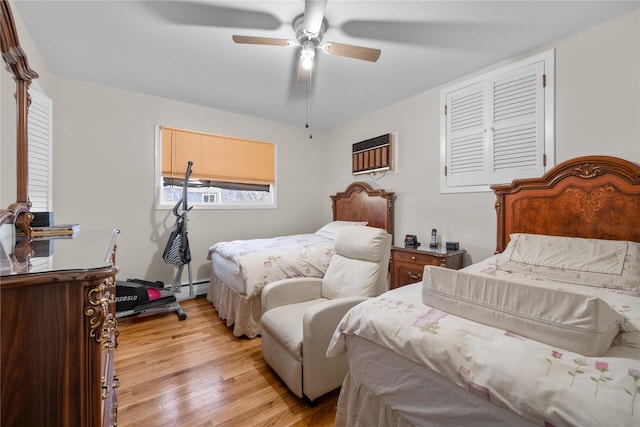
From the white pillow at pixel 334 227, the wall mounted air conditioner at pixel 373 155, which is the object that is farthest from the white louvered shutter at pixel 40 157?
the wall mounted air conditioner at pixel 373 155

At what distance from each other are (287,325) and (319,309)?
12.9 inches

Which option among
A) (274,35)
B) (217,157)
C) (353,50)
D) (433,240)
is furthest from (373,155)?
(217,157)

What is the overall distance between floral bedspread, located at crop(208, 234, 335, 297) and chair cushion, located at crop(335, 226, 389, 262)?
0.63 metres

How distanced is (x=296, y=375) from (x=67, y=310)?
133 cm

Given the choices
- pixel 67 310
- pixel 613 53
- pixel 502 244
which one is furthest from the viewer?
pixel 502 244

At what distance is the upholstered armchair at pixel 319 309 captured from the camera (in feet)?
5.28

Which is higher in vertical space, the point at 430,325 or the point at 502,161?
the point at 502,161

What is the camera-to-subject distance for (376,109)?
12.7 ft

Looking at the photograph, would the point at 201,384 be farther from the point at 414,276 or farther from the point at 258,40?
the point at 258,40

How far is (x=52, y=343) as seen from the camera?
66 cm

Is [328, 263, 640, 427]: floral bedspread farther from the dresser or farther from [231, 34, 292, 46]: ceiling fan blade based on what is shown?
[231, 34, 292, 46]: ceiling fan blade

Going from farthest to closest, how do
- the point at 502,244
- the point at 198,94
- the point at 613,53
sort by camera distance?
the point at 198,94 → the point at 502,244 → the point at 613,53

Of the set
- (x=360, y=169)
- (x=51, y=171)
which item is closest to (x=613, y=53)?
(x=360, y=169)

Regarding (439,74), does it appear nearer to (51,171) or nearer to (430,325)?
(430,325)
